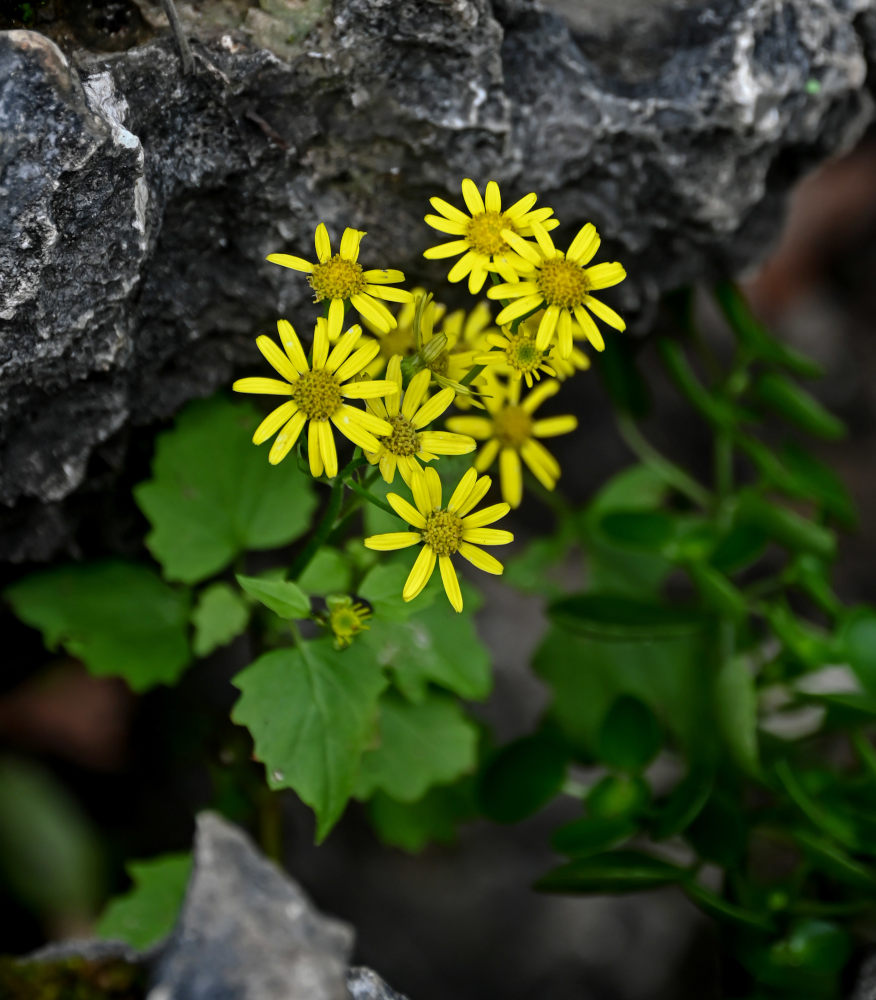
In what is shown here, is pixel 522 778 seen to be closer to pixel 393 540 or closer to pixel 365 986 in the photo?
pixel 365 986

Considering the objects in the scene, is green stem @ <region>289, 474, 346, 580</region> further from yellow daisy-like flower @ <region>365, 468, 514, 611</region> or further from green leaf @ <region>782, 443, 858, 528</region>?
green leaf @ <region>782, 443, 858, 528</region>

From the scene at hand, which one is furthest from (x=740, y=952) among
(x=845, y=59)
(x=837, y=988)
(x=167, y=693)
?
(x=845, y=59)

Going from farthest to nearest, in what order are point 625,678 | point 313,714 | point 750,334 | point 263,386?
point 750,334 < point 625,678 < point 313,714 < point 263,386

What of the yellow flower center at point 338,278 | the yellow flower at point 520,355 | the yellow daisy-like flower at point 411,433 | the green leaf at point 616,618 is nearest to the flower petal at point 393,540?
the yellow daisy-like flower at point 411,433

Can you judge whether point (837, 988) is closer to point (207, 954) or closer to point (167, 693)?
point (207, 954)

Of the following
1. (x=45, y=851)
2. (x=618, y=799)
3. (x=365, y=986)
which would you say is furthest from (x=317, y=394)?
(x=45, y=851)

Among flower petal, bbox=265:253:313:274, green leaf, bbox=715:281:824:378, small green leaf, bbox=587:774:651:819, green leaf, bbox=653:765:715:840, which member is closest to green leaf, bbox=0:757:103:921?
small green leaf, bbox=587:774:651:819
